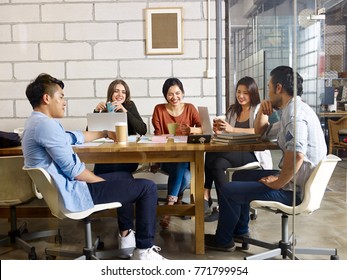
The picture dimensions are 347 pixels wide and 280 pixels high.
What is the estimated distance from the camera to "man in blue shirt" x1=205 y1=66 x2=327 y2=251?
180 centimetres

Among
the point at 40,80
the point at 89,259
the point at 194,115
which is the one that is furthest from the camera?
the point at 89,259

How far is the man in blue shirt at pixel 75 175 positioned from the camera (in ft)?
5.39

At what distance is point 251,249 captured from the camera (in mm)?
1919

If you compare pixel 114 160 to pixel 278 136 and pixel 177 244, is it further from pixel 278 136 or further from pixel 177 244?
pixel 278 136

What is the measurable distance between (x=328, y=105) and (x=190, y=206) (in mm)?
819

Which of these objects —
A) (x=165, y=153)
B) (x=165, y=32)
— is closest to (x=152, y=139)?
(x=165, y=153)

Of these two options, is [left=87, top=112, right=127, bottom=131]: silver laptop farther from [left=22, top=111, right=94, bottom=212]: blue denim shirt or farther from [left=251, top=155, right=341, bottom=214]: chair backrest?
[left=251, top=155, right=341, bottom=214]: chair backrest

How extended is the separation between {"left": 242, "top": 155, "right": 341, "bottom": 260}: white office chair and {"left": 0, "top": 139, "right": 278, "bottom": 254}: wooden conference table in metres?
0.28

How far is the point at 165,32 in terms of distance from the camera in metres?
1.60

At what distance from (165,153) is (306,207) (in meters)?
0.77

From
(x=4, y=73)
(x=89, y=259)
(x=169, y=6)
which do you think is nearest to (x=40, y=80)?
(x=4, y=73)

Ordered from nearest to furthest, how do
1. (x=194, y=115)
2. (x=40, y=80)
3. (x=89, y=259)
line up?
(x=40, y=80), (x=194, y=115), (x=89, y=259)

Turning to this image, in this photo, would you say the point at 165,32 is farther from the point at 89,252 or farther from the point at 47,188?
the point at 89,252
